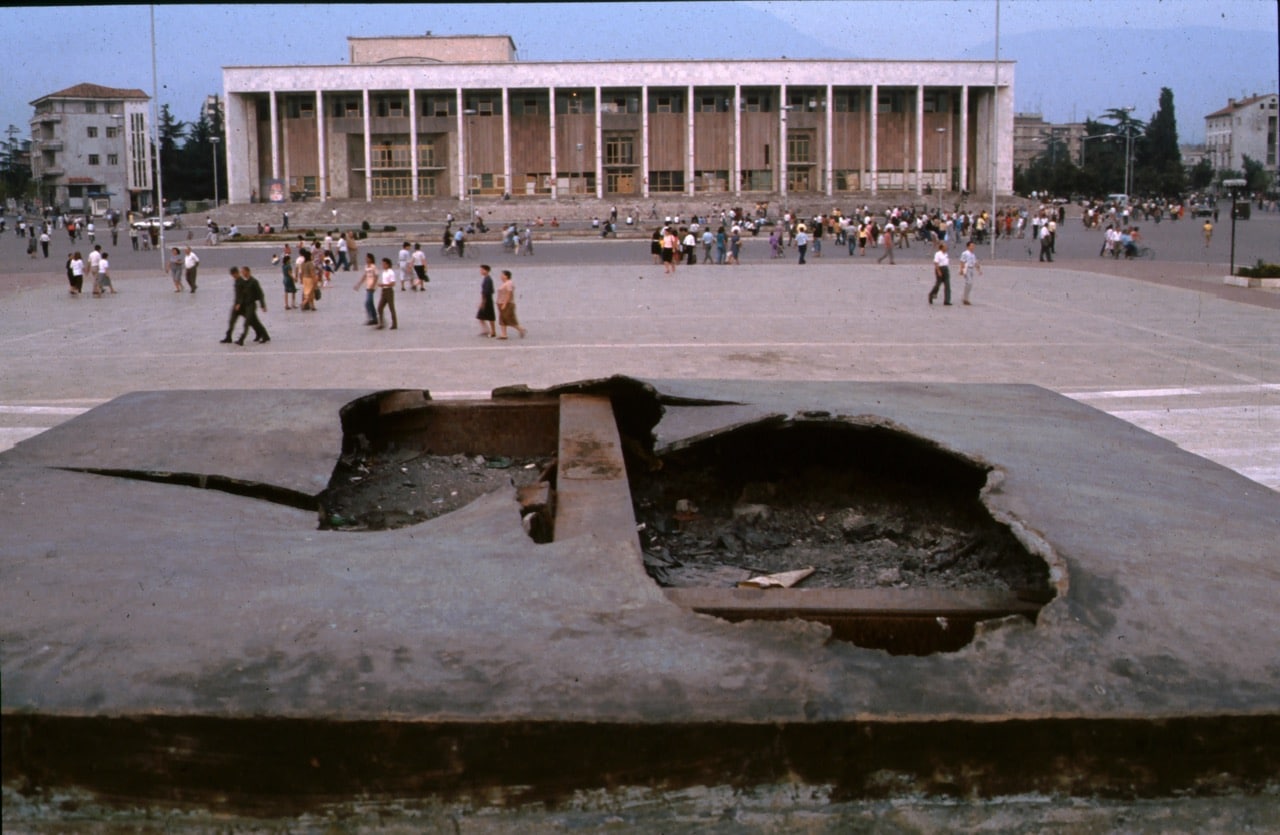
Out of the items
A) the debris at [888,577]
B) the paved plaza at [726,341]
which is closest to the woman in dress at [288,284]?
the paved plaza at [726,341]

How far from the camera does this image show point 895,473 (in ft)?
17.8

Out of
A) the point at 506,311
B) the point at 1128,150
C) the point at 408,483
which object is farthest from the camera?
the point at 1128,150

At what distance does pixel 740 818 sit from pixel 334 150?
96.9m

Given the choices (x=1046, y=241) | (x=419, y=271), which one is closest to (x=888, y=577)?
(x=419, y=271)

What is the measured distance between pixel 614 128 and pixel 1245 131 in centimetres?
5508

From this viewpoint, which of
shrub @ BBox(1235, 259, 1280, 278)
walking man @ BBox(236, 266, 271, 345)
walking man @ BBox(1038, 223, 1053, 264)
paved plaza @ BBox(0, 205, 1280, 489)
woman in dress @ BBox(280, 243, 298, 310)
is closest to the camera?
paved plaza @ BBox(0, 205, 1280, 489)

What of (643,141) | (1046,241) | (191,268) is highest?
(643,141)

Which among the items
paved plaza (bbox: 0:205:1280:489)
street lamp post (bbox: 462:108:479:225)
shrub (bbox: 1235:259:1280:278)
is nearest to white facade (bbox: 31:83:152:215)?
street lamp post (bbox: 462:108:479:225)

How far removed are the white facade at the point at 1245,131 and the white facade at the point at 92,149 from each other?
78.4 meters

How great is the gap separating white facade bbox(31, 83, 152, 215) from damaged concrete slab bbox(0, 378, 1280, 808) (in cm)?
7880

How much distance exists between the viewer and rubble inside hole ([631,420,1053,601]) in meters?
4.70

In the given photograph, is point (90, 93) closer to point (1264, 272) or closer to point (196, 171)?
point (196, 171)

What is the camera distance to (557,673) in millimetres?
2770

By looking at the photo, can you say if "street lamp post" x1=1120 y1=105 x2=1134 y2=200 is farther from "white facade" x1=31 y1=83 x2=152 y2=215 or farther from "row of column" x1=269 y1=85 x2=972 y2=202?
"white facade" x1=31 y1=83 x2=152 y2=215
